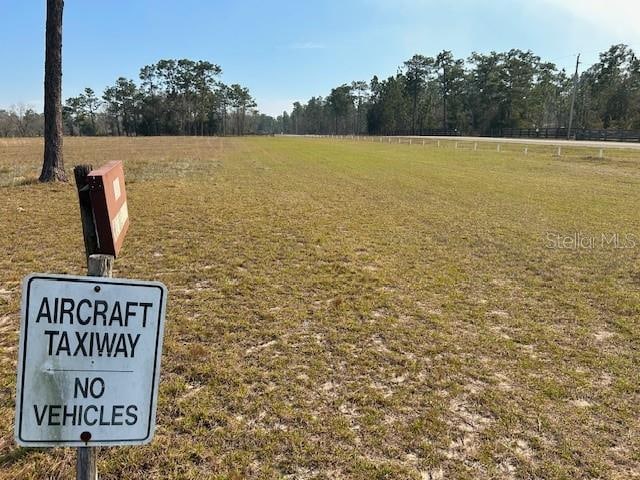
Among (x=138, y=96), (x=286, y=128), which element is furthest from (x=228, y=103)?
(x=286, y=128)

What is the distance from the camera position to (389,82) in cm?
9550

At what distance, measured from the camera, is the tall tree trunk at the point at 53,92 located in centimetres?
1043

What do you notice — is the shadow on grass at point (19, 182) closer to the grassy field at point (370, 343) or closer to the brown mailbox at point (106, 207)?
the grassy field at point (370, 343)

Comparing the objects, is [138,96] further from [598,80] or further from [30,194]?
[30,194]

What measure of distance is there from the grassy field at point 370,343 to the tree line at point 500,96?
221 ft

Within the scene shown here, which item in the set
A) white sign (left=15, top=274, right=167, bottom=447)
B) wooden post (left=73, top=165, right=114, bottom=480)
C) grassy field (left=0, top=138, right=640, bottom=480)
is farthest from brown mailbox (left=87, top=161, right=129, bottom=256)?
grassy field (left=0, top=138, right=640, bottom=480)

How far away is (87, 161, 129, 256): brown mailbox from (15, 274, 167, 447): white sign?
20 cm

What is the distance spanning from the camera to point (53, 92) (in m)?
10.8

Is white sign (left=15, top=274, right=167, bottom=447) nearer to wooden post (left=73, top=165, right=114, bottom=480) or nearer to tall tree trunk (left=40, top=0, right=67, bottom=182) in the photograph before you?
wooden post (left=73, top=165, right=114, bottom=480)

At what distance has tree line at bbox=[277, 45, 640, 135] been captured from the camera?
63.4 meters

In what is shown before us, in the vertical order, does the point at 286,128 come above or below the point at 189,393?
above

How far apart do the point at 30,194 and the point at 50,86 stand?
2.73 meters

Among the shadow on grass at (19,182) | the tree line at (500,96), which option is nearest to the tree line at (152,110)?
the tree line at (500,96)

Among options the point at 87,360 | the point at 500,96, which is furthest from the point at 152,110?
the point at 87,360
